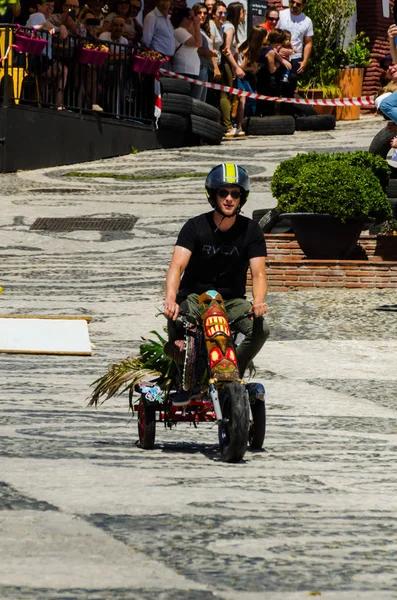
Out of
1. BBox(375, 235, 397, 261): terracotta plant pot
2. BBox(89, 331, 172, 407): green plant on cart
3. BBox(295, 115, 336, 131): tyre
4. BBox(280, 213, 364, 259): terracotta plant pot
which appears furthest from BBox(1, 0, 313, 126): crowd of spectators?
BBox(89, 331, 172, 407): green plant on cart

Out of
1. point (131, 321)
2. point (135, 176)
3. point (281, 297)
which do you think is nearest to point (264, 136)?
point (135, 176)

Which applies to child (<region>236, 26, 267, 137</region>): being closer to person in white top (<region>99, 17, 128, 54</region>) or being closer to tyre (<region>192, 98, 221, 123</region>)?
tyre (<region>192, 98, 221, 123</region>)

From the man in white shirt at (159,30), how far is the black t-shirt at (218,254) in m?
19.0

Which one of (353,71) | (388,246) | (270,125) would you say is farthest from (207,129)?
(388,246)

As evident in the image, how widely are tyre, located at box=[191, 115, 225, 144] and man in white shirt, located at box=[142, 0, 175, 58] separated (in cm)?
144

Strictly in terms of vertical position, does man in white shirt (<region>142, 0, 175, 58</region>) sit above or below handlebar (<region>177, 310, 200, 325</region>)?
above

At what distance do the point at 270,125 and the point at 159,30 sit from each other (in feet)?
13.2

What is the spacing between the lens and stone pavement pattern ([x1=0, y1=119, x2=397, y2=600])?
4.84 metres

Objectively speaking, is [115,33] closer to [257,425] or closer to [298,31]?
[298,31]

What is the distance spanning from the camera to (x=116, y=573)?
4.79 meters

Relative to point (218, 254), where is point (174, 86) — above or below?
below

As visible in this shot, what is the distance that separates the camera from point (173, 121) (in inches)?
1097

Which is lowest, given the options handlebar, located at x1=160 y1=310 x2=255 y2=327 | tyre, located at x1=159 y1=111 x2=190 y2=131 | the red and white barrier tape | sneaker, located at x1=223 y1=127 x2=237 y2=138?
sneaker, located at x1=223 y1=127 x2=237 y2=138

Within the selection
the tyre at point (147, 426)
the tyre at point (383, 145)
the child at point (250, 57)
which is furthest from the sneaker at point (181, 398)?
the child at point (250, 57)
